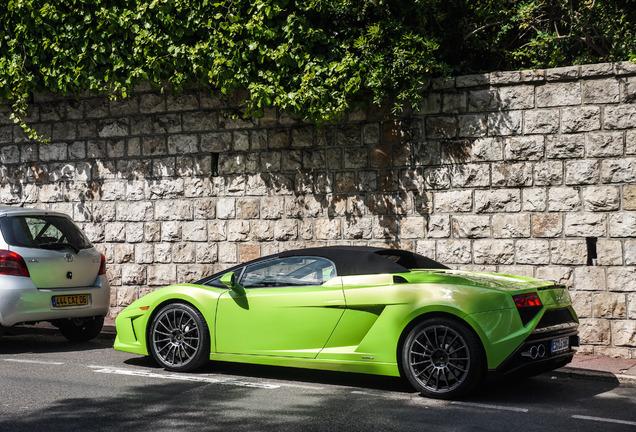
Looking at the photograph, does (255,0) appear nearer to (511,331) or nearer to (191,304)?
(191,304)

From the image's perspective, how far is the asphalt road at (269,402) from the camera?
19.6ft

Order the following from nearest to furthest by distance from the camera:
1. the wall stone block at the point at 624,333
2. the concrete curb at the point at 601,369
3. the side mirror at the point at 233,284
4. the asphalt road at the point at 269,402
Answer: the asphalt road at the point at 269,402 < the side mirror at the point at 233,284 < the concrete curb at the point at 601,369 < the wall stone block at the point at 624,333

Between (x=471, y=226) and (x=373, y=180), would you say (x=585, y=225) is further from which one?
(x=373, y=180)

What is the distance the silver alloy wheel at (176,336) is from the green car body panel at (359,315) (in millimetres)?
151

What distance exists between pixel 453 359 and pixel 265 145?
6.06 metres

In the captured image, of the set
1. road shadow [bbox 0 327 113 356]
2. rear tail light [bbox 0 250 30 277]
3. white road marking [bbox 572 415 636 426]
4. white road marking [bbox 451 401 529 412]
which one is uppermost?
rear tail light [bbox 0 250 30 277]

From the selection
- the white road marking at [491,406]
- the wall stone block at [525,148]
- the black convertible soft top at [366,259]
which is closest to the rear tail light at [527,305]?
the white road marking at [491,406]

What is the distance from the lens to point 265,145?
478 inches

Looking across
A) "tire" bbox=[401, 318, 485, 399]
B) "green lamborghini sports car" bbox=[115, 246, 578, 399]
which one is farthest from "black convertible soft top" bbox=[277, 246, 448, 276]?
"tire" bbox=[401, 318, 485, 399]

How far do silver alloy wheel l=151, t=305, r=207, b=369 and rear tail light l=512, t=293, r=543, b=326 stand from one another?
3227mm

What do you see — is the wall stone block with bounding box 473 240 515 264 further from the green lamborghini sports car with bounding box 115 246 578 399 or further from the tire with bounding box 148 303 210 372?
the tire with bounding box 148 303 210 372

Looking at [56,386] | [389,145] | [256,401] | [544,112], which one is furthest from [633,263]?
[56,386]

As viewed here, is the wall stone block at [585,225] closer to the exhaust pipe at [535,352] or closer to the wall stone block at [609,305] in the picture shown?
the wall stone block at [609,305]

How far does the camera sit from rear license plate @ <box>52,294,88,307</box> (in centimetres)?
985
